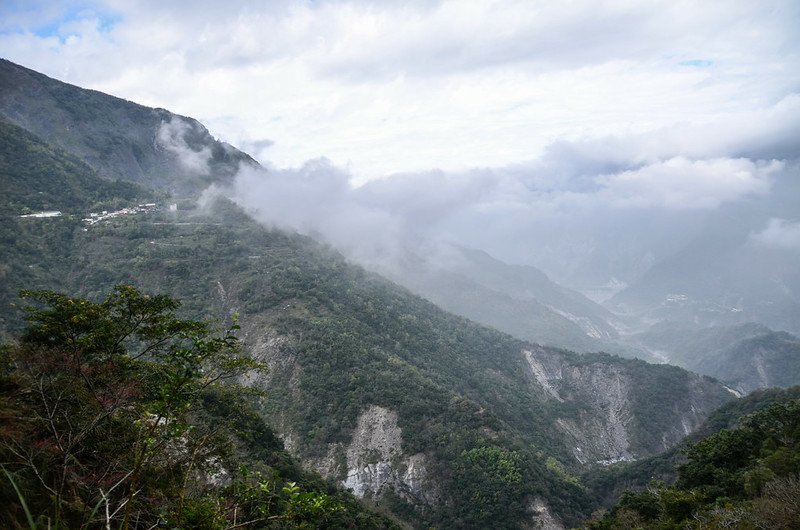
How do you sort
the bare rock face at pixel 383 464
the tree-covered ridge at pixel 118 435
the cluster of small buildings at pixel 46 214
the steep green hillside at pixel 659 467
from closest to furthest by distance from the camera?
the tree-covered ridge at pixel 118 435 → the bare rock face at pixel 383 464 → the steep green hillside at pixel 659 467 → the cluster of small buildings at pixel 46 214

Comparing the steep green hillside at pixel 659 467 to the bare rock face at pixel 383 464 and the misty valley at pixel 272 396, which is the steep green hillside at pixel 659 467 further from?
the bare rock face at pixel 383 464

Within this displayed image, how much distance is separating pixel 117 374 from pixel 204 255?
297 feet

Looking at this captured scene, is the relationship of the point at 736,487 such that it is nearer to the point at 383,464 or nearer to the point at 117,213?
the point at 383,464

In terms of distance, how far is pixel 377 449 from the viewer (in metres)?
68.9

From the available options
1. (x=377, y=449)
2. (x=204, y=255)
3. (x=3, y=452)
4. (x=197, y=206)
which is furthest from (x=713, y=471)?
(x=197, y=206)

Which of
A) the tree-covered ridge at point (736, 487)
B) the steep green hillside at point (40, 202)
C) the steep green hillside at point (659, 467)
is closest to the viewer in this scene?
the tree-covered ridge at point (736, 487)

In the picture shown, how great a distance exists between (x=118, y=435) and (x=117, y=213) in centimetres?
12101

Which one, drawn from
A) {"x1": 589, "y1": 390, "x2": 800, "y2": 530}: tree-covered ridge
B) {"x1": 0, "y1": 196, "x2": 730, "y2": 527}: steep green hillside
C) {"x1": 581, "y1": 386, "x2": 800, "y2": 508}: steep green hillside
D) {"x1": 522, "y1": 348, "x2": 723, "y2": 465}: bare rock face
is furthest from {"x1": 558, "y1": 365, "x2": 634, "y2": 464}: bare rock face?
{"x1": 589, "y1": 390, "x2": 800, "y2": 530}: tree-covered ridge

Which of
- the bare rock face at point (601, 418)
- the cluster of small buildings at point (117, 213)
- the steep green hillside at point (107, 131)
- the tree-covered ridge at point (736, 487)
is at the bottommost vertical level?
the bare rock face at point (601, 418)

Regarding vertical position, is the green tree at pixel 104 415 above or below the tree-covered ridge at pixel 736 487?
above

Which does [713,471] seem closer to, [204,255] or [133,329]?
[133,329]

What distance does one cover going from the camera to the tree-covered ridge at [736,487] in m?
25.6

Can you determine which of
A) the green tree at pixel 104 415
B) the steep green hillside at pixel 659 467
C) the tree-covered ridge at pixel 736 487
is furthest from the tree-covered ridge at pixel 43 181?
the steep green hillside at pixel 659 467

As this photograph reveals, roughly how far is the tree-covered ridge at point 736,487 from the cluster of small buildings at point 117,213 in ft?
388
